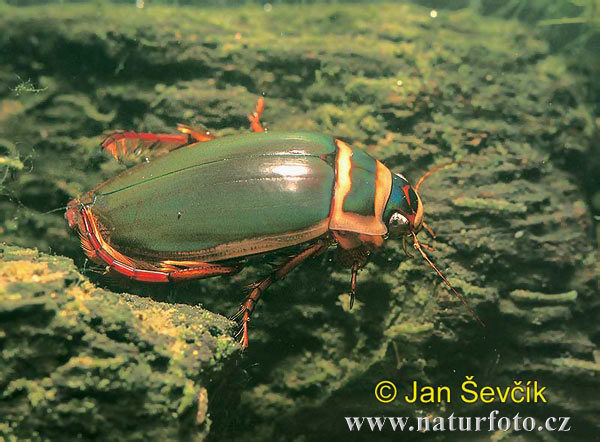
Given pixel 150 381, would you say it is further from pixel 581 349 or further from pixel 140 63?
pixel 581 349

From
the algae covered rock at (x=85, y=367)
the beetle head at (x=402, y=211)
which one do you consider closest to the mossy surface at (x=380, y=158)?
the beetle head at (x=402, y=211)

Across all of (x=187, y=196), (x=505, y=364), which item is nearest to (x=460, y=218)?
(x=505, y=364)

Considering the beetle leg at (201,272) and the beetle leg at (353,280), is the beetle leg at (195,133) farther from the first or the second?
the beetle leg at (353,280)

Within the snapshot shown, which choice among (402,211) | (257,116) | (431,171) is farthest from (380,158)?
(257,116)

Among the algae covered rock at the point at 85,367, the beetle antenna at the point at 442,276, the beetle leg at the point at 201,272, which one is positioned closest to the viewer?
the algae covered rock at the point at 85,367

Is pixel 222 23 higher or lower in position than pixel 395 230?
higher

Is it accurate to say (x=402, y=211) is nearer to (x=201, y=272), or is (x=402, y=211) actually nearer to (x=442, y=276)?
(x=442, y=276)
